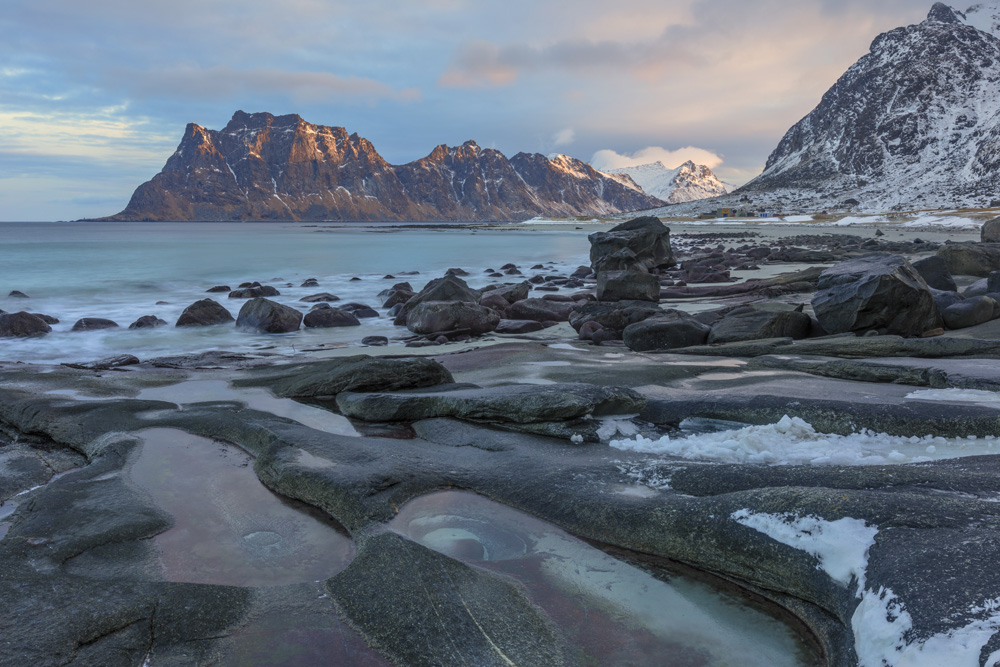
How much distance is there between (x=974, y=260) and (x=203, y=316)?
68.3 feet

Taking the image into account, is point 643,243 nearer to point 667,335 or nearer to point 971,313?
point 667,335

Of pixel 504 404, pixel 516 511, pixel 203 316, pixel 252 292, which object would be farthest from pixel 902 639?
pixel 252 292

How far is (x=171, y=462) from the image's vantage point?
205 inches

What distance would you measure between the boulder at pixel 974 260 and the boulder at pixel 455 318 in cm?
1310

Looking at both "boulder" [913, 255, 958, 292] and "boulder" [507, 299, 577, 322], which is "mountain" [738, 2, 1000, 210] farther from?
"boulder" [507, 299, 577, 322]

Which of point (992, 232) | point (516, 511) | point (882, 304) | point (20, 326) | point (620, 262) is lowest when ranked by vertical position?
point (516, 511)

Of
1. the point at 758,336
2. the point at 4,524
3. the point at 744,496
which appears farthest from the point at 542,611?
the point at 758,336

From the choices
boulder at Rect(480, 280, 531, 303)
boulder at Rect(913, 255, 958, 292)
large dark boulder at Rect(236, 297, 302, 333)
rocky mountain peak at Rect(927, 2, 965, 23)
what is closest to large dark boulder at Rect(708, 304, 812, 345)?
boulder at Rect(913, 255, 958, 292)

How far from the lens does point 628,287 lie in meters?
16.1

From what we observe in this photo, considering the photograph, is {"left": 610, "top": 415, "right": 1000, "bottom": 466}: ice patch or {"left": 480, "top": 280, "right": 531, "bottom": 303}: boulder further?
{"left": 480, "top": 280, "right": 531, "bottom": 303}: boulder

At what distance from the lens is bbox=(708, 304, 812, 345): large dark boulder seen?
9414 millimetres

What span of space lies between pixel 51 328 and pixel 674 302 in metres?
16.0

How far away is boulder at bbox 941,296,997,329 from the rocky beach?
2.06ft

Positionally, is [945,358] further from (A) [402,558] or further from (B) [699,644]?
(A) [402,558]
